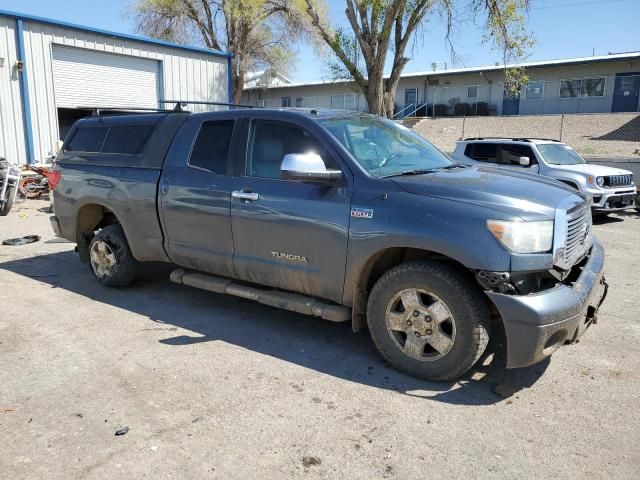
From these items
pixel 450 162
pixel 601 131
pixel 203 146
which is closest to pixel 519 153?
pixel 450 162

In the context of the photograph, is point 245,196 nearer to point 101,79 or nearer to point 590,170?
point 590,170

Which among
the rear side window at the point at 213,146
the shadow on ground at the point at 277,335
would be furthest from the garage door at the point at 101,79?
the rear side window at the point at 213,146

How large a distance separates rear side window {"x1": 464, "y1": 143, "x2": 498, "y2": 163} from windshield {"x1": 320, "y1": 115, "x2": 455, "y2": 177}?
742cm

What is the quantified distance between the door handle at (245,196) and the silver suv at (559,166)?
7.37 m

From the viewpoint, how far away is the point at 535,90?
34.0 m

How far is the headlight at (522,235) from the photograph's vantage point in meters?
3.36

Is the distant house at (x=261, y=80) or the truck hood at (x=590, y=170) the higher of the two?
the distant house at (x=261, y=80)

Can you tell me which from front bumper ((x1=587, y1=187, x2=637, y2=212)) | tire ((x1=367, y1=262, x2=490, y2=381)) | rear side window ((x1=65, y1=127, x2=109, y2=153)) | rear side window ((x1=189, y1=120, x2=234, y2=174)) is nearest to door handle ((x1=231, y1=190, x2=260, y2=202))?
rear side window ((x1=189, y1=120, x2=234, y2=174))

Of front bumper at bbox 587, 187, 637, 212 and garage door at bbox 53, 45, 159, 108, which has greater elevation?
garage door at bbox 53, 45, 159, 108

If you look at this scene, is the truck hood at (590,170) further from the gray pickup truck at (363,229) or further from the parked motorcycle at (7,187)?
the parked motorcycle at (7,187)

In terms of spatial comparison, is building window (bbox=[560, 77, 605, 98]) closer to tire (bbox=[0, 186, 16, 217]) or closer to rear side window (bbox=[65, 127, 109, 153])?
tire (bbox=[0, 186, 16, 217])

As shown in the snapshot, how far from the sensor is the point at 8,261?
24.3ft

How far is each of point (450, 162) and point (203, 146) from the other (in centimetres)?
230

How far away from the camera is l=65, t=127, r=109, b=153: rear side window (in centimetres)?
608
